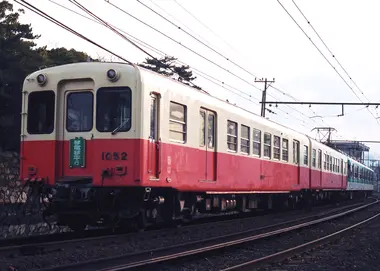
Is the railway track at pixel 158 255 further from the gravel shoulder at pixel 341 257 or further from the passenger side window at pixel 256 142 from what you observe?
the passenger side window at pixel 256 142

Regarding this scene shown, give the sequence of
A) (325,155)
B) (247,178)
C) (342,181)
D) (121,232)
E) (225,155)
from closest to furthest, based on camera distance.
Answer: (121,232) < (225,155) < (247,178) < (325,155) < (342,181)

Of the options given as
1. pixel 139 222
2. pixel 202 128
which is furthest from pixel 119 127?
pixel 202 128

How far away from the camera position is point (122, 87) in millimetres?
10406

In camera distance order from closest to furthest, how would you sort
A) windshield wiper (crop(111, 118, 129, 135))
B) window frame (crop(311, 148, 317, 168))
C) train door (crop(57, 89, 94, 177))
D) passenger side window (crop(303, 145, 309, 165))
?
windshield wiper (crop(111, 118, 129, 135))
train door (crop(57, 89, 94, 177))
passenger side window (crop(303, 145, 309, 165))
window frame (crop(311, 148, 317, 168))

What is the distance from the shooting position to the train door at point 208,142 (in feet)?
41.9

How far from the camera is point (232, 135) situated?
14516 mm

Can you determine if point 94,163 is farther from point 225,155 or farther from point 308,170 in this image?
point 308,170

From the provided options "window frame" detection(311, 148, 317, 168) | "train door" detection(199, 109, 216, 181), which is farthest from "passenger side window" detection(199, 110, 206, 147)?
"window frame" detection(311, 148, 317, 168)

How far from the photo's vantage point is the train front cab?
33.3 feet

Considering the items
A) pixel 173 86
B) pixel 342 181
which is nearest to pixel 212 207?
pixel 173 86

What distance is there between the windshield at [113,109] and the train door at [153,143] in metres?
0.48

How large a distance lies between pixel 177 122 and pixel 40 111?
2.82 m

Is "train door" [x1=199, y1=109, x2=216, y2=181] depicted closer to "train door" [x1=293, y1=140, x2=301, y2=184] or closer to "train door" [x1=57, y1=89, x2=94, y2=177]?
"train door" [x1=57, y1=89, x2=94, y2=177]

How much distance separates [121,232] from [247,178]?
16.8 ft
